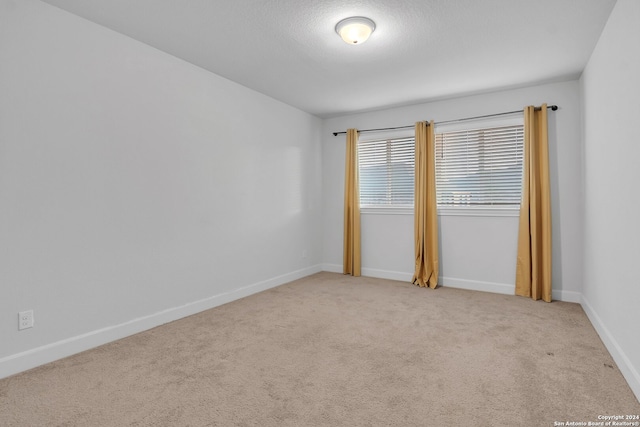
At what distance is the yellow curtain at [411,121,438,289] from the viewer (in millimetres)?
4449

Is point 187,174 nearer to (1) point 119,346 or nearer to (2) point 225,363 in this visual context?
(1) point 119,346

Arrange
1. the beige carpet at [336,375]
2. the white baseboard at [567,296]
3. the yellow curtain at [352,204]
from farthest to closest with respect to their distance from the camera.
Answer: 1. the yellow curtain at [352,204]
2. the white baseboard at [567,296]
3. the beige carpet at [336,375]

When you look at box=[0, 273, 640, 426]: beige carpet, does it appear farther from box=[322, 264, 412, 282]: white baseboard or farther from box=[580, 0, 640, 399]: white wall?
box=[322, 264, 412, 282]: white baseboard

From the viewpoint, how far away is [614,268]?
243 cm

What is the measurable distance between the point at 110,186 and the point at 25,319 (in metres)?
1.06

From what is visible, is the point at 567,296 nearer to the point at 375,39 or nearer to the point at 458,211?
the point at 458,211

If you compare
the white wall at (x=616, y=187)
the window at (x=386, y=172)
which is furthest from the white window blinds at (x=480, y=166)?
the white wall at (x=616, y=187)

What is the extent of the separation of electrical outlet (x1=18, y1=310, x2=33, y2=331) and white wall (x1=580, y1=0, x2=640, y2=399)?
3.71 m

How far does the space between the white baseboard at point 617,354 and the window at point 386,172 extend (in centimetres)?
241

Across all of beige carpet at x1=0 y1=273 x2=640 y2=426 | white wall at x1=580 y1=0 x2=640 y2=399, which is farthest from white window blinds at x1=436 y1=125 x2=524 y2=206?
beige carpet at x1=0 y1=273 x2=640 y2=426

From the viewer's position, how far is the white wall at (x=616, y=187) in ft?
6.52

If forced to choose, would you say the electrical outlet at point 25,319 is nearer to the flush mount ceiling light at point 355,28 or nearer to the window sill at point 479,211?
the flush mount ceiling light at point 355,28

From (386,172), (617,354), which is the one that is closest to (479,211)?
(386,172)

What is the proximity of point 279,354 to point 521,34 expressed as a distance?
3.11 m
